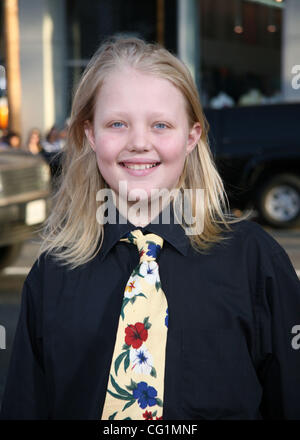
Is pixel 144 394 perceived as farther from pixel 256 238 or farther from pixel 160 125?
pixel 160 125

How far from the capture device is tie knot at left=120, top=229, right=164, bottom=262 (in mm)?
1797

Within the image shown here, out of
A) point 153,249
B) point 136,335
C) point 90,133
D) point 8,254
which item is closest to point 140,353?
point 136,335

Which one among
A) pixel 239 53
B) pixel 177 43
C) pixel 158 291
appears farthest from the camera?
pixel 177 43

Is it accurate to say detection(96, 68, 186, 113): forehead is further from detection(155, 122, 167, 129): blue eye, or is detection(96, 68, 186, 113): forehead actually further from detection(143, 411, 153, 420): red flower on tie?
detection(143, 411, 153, 420): red flower on tie

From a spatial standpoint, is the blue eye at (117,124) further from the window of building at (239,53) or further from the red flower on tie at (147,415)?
the window of building at (239,53)

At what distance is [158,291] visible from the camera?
175 cm

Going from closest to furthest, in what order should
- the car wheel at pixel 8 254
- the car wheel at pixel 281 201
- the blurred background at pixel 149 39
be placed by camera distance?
the car wheel at pixel 8 254 < the car wheel at pixel 281 201 < the blurred background at pixel 149 39

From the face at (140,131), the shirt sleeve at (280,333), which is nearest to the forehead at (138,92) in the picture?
the face at (140,131)

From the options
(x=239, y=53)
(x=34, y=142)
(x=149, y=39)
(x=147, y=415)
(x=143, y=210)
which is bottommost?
(x=147, y=415)

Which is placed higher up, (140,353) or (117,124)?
(117,124)

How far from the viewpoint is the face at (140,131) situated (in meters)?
1.78

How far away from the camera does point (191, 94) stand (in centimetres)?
187

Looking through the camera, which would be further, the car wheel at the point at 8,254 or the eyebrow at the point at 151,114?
the car wheel at the point at 8,254

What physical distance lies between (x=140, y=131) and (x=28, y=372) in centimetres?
68
